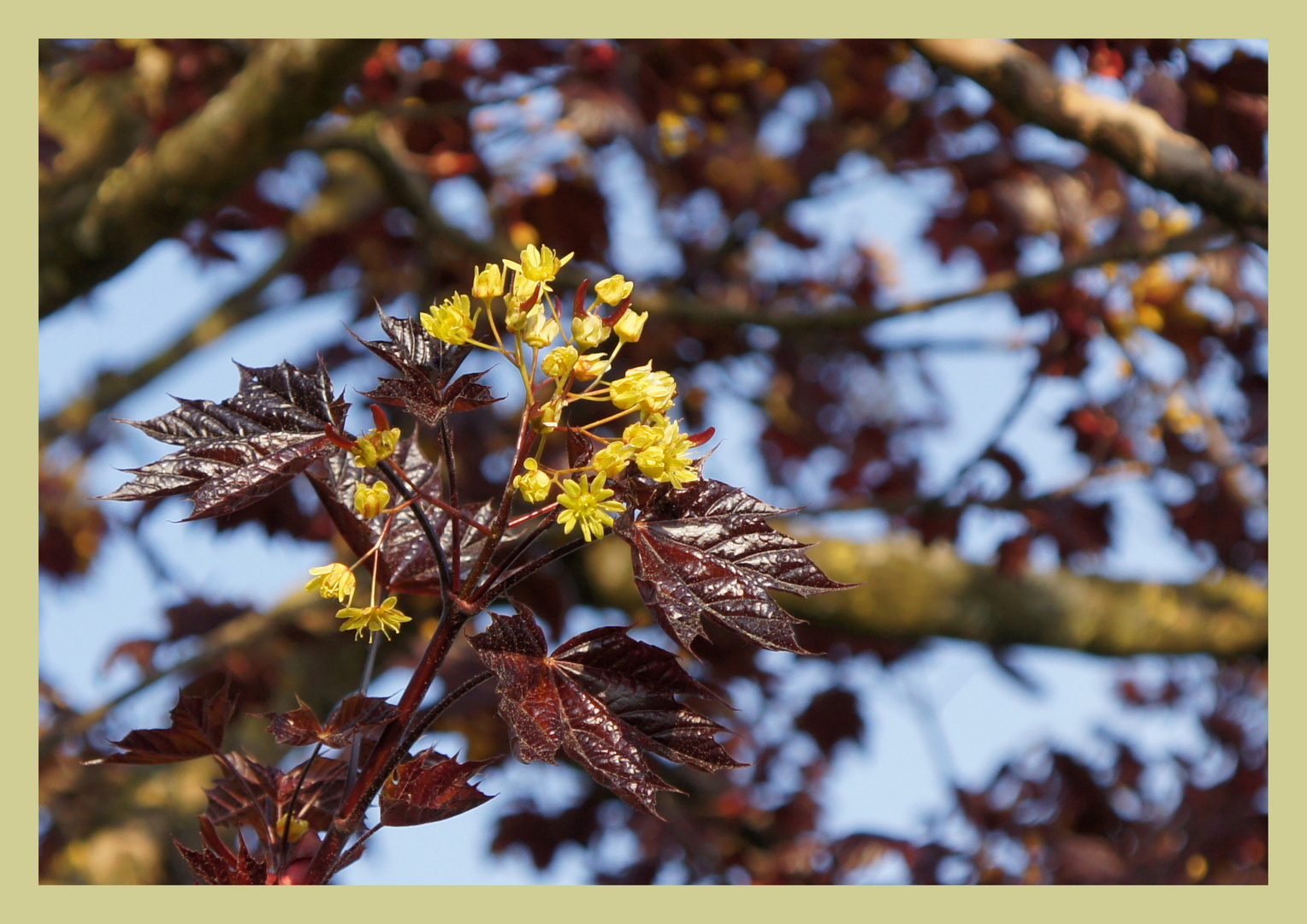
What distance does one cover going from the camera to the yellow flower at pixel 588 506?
76cm

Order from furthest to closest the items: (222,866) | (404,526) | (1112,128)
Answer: (1112,128)
(404,526)
(222,866)

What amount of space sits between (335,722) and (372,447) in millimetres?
260

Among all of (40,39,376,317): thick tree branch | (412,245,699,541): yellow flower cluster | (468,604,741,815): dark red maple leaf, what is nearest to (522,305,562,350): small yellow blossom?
(412,245,699,541): yellow flower cluster

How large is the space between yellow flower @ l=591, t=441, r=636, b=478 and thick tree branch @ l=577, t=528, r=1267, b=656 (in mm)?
2007

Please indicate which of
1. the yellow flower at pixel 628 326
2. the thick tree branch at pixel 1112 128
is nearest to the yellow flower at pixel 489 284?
the yellow flower at pixel 628 326

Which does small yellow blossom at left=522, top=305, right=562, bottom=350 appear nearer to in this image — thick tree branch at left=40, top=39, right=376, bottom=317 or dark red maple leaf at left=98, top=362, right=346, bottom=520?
dark red maple leaf at left=98, top=362, right=346, bottom=520

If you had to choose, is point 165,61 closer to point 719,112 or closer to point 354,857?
point 719,112

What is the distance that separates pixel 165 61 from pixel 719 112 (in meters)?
1.58

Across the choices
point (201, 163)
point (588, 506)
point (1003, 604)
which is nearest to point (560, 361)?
point (588, 506)

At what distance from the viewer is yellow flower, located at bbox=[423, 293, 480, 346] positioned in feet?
2.69

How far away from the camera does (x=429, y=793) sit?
2.76 ft

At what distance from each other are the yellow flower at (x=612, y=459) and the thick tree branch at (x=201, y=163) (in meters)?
1.40

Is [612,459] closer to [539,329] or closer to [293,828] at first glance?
[539,329]

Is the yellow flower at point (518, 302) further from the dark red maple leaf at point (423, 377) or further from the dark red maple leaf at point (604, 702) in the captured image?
the dark red maple leaf at point (604, 702)
